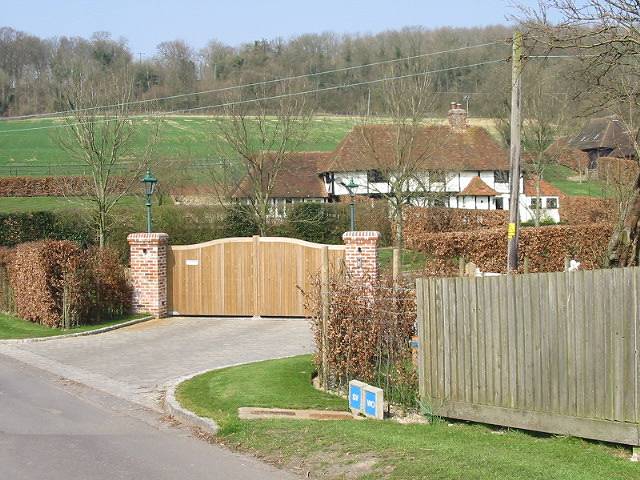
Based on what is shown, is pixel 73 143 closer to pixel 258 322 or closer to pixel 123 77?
pixel 123 77

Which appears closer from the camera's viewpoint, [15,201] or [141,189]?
[141,189]

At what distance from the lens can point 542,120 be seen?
38125mm

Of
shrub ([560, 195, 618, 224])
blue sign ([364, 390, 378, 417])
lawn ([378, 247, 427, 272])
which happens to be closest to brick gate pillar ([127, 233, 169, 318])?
lawn ([378, 247, 427, 272])

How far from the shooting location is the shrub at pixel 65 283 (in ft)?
68.5

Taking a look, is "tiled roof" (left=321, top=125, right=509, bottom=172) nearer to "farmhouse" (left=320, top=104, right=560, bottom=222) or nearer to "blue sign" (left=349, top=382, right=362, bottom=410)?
"farmhouse" (left=320, top=104, right=560, bottom=222)

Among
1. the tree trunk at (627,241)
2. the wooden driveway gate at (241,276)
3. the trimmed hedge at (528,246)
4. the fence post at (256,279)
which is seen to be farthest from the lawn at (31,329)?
the tree trunk at (627,241)

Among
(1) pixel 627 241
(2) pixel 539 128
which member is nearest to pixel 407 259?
(2) pixel 539 128

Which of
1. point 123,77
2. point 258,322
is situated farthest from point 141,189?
point 258,322

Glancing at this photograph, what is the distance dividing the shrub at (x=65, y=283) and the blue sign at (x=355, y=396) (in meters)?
12.0

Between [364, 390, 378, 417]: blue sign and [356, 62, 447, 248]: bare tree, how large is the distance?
2130 cm

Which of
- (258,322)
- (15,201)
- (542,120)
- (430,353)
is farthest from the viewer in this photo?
(15,201)

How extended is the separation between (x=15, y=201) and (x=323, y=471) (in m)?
47.8

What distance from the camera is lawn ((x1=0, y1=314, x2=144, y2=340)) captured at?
2020 centimetres

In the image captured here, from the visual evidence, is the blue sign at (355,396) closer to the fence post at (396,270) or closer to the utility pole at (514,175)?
the fence post at (396,270)
